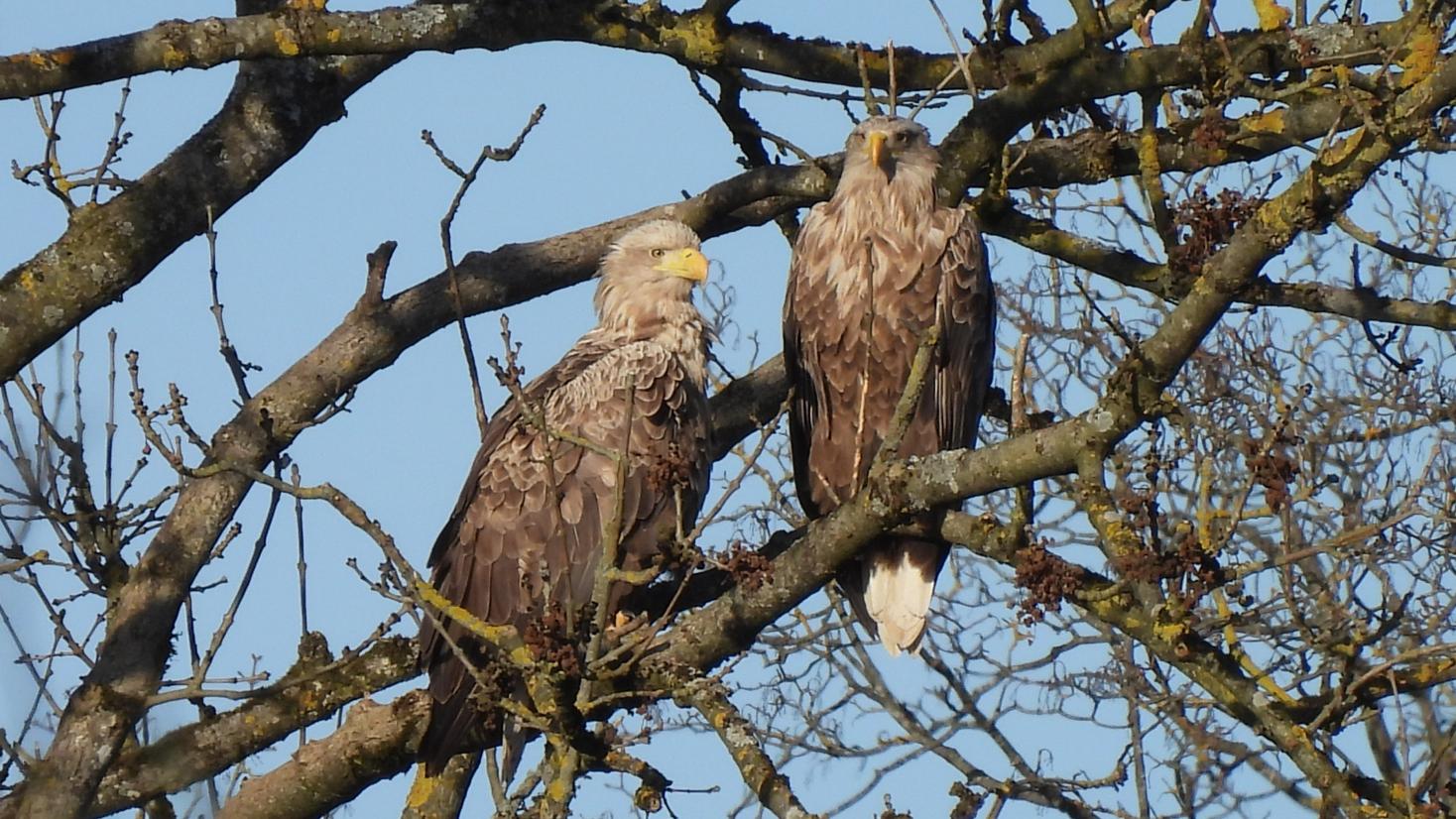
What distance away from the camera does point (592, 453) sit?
253 inches

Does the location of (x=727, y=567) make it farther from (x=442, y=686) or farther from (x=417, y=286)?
(x=417, y=286)

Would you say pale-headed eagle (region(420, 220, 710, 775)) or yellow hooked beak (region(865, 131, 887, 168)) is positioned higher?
yellow hooked beak (region(865, 131, 887, 168))

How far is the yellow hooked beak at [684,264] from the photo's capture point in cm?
705

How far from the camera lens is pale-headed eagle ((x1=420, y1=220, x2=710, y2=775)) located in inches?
254

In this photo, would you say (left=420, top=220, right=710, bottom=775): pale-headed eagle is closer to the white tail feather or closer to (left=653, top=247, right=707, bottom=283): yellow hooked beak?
(left=653, top=247, right=707, bottom=283): yellow hooked beak

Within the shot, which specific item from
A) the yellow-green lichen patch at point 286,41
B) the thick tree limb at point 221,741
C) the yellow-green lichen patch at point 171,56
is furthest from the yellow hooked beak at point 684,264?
the thick tree limb at point 221,741

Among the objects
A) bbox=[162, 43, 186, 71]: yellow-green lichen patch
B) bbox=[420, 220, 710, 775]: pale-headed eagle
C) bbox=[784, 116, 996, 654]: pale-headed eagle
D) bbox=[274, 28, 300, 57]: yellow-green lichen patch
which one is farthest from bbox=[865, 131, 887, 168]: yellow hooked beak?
bbox=[162, 43, 186, 71]: yellow-green lichen patch

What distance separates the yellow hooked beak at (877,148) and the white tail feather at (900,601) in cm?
135

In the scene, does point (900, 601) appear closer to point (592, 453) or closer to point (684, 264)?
point (592, 453)

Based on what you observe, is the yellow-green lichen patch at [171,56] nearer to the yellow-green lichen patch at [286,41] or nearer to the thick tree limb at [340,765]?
the yellow-green lichen patch at [286,41]

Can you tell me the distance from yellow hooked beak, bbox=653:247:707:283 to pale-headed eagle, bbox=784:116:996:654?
412 mm

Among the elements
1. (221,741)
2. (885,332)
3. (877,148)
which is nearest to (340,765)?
(221,741)

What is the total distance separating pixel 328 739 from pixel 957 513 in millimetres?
1880

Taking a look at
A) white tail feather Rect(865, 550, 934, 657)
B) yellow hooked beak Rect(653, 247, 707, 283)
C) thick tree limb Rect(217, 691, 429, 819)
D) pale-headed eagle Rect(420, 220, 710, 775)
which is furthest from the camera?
yellow hooked beak Rect(653, 247, 707, 283)
